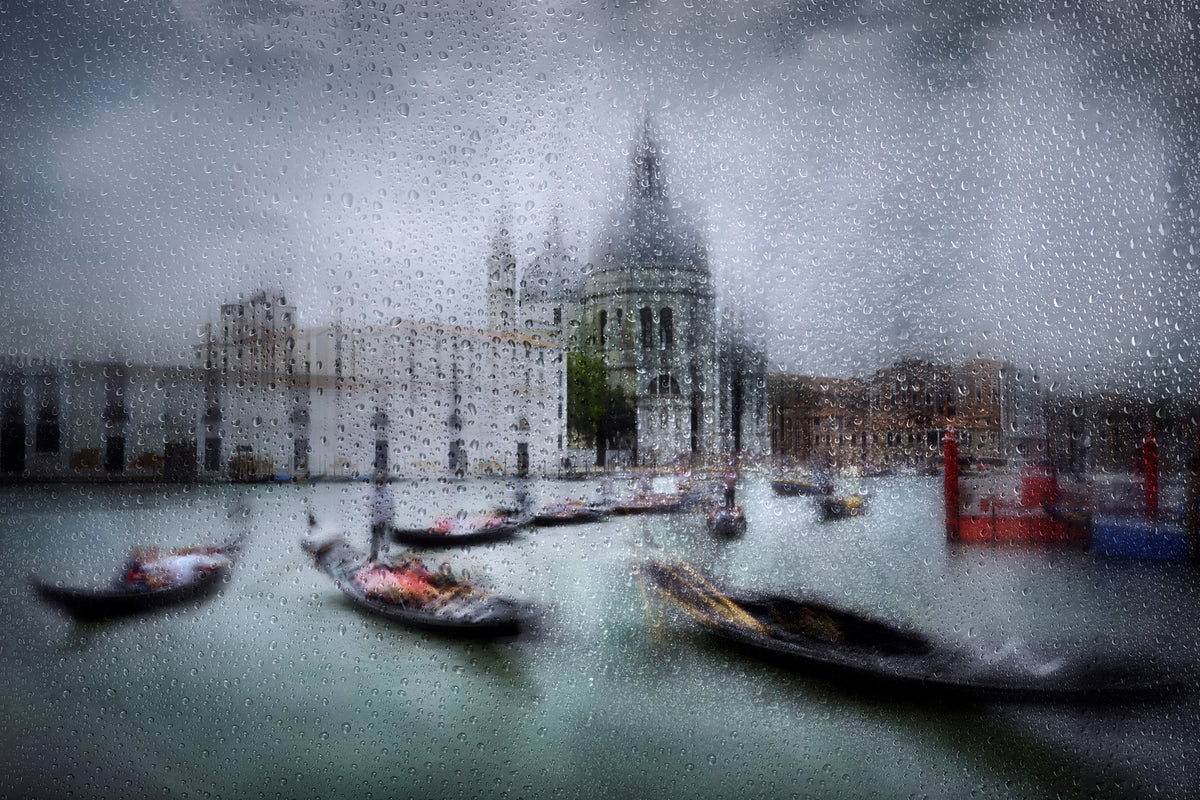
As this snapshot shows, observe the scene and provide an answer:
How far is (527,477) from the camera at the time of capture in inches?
66.9

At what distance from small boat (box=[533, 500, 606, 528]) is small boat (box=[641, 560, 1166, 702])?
0.22 metres

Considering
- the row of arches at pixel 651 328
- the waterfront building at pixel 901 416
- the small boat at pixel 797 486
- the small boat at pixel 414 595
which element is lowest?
the small boat at pixel 414 595

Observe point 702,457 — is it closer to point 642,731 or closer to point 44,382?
point 642,731

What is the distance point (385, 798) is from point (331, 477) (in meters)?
0.74

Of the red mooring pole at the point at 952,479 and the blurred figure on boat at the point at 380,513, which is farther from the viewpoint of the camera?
the red mooring pole at the point at 952,479

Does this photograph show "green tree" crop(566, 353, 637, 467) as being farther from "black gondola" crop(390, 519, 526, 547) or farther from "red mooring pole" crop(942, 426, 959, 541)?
"red mooring pole" crop(942, 426, 959, 541)

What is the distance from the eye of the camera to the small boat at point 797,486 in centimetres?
186

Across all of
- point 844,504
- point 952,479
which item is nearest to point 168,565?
point 844,504

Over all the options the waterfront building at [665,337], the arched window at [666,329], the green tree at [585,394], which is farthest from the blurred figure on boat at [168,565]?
the arched window at [666,329]

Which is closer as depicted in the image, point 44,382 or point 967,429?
point 44,382

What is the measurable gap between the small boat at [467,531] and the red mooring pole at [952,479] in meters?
1.11

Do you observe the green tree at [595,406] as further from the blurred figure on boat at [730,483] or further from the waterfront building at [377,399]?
the blurred figure on boat at [730,483]

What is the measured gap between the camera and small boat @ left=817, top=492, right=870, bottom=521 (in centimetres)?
188

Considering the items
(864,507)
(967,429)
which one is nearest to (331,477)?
(864,507)
